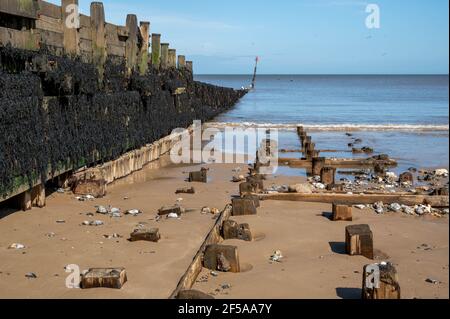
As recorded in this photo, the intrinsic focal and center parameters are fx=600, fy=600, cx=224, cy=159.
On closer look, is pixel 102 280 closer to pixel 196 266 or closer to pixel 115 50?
pixel 196 266

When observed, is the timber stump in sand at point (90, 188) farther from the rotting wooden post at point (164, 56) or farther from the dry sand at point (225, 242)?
the rotting wooden post at point (164, 56)

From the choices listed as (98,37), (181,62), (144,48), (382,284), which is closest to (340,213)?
(382,284)

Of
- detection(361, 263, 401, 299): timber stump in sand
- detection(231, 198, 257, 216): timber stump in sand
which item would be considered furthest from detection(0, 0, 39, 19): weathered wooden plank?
detection(361, 263, 401, 299): timber stump in sand

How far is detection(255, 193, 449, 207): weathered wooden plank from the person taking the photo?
968 cm

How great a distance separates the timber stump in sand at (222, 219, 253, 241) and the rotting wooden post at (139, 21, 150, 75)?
26.5ft

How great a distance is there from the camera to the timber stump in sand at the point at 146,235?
7.25m

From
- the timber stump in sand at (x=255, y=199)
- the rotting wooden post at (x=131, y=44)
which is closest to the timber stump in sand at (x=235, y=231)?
the timber stump in sand at (x=255, y=199)

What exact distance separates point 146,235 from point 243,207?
2026 millimetres

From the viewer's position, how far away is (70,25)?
9.81 m

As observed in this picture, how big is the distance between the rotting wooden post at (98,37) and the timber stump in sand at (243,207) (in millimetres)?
4024

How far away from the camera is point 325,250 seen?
7227 mm

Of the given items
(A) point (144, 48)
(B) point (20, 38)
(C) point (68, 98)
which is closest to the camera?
(B) point (20, 38)

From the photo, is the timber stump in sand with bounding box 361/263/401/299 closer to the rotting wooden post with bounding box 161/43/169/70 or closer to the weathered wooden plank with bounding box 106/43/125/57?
the weathered wooden plank with bounding box 106/43/125/57

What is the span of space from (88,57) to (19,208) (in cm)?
339
